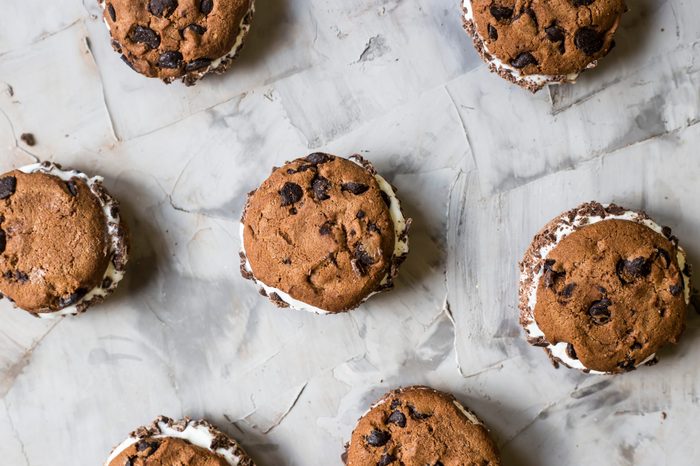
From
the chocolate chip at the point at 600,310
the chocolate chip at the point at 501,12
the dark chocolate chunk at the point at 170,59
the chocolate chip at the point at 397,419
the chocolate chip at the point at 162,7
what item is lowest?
the chocolate chip at the point at 397,419

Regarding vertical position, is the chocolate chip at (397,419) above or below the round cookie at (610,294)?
below

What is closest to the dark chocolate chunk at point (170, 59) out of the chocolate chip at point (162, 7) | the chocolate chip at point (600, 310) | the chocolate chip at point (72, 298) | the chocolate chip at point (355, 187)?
the chocolate chip at point (162, 7)

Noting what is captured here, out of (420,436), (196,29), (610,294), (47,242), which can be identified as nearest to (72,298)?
(47,242)

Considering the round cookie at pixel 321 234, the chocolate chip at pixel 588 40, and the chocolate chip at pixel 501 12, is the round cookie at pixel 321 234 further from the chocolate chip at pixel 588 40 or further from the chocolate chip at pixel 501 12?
the chocolate chip at pixel 588 40

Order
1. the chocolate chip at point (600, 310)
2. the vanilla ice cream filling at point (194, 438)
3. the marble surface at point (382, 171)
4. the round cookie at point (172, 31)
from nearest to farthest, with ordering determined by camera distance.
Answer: the chocolate chip at point (600, 310) < the round cookie at point (172, 31) < the vanilla ice cream filling at point (194, 438) < the marble surface at point (382, 171)

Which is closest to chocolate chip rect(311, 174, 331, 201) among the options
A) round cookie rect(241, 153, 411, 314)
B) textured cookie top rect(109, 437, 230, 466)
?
round cookie rect(241, 153, 411, 314)

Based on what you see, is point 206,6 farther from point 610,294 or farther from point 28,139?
point 610,294

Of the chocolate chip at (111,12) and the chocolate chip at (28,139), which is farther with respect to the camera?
the chocolate chip at (28,139)
